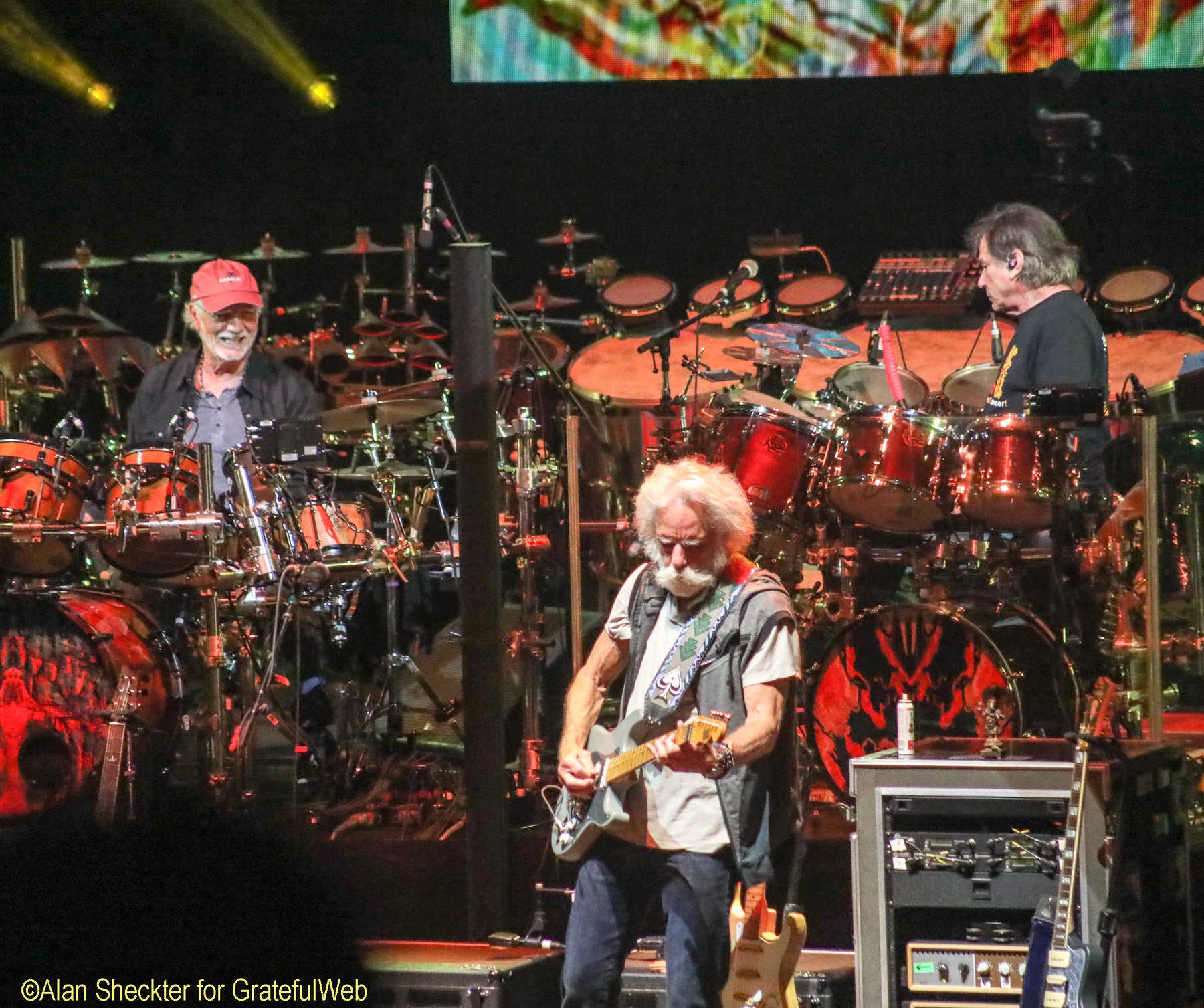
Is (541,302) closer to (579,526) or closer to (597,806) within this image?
(579,526)

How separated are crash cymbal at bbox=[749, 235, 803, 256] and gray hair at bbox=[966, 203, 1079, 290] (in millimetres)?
3142

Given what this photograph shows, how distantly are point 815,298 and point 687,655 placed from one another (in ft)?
16.2

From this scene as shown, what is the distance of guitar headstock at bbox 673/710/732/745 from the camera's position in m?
4.29

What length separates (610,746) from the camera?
15.4 feet

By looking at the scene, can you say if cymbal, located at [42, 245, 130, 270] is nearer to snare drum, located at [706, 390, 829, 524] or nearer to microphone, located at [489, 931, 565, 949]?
snare drum, located at [706, 390, 829, 524]

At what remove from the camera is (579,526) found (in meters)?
6.86

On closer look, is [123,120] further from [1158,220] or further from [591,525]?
[1158,220]

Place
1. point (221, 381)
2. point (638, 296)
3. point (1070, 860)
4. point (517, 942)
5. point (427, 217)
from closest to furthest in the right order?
point (1070, 860) → point (517, 942) → point (427, 217) → point (221, 381) → point (638, 296)

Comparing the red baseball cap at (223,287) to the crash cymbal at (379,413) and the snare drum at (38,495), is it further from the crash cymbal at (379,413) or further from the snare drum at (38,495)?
the snare drum at (38,495)

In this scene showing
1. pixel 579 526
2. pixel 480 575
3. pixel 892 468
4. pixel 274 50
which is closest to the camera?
pixel 480 575

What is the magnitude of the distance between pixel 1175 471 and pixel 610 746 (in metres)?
2.26

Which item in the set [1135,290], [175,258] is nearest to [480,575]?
[1135,290]

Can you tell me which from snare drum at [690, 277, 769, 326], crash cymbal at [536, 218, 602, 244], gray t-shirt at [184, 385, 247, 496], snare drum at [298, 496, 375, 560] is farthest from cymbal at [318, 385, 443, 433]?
crash cymbal at [536, 218, 602, 244]

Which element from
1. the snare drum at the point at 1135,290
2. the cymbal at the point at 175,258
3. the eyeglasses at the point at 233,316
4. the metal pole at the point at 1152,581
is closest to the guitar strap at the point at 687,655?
the metal pole at the point at 1152,581
